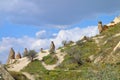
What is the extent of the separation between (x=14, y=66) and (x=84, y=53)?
74.1 ft

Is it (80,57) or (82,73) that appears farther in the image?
(80,57)

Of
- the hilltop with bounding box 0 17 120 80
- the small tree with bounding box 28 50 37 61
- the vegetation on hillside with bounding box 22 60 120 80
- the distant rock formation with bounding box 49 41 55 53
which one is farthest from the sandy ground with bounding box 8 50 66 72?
the vegetation on hillside with bounding box 22 60 120 80

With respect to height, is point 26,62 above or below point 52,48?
below

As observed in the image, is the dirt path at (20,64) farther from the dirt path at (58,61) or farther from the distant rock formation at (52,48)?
the distant rock formation at (52,48)

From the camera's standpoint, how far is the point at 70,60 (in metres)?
91.9

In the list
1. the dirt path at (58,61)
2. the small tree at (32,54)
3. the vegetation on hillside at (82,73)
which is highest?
the small tree at (32,54)

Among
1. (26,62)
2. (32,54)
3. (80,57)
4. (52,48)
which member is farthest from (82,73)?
(52,48)

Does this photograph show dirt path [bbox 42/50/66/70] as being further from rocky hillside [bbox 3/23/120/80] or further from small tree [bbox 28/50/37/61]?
small tree [bbox 28/50/37/61]

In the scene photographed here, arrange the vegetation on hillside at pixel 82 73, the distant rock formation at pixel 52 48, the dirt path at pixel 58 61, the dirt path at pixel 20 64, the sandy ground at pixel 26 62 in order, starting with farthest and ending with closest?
the distant rock formation at pixel 52 48 < the dirt path at pixel 20 64 < the sandy ground at pixel 26 62 < the dirt path at pixel 58 61 < the vegetation on hillside at pixel 82 73

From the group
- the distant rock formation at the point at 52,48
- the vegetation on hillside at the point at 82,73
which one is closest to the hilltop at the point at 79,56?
the distant rock formation at the point at 52,48

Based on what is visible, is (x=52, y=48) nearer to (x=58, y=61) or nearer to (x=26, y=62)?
(x=26, y=62)

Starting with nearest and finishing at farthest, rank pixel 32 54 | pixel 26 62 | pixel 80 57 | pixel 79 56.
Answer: pixel 80 57 < pixel 79 56 < pixel 32 54 < pixel 26 62

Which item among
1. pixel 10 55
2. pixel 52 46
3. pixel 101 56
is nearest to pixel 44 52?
pixel 52 46

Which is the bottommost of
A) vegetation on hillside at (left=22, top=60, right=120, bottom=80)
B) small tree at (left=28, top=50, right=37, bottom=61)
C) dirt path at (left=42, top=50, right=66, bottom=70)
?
vegetation on hillside at (left=22, top=60, right=120, bottom=80)
